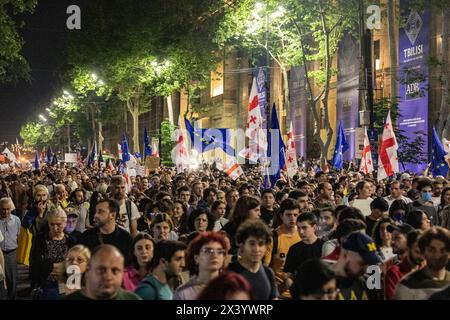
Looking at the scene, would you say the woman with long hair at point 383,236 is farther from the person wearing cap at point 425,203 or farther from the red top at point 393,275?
the person wearing cap at point 425,203

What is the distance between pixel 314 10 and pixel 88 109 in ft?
131

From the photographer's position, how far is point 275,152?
15750 millimetres

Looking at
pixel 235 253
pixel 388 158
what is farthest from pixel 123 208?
pixel 388 158

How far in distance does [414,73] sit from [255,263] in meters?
23.6

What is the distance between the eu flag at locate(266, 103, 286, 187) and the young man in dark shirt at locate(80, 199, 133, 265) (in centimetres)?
785

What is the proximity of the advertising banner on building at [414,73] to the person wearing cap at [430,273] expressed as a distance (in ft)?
70.6

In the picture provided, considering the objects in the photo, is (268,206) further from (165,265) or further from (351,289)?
(351,289)

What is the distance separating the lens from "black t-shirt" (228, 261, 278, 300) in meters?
5.12

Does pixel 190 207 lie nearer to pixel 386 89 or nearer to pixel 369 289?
pixel 369 289

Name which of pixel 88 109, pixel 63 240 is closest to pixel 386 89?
pixel 63 240

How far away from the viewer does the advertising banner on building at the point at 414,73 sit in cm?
2647

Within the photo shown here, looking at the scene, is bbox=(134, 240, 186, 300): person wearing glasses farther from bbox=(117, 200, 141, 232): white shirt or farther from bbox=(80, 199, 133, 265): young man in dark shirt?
bbox=(117, 200, 141, 232): white shirt

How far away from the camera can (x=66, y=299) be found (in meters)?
4.28

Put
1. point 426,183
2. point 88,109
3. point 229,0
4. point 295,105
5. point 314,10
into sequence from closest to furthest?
1. point 426,183
2. point 314,10
3. point 229,0
4. point 295,105
5. point 88,109
